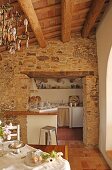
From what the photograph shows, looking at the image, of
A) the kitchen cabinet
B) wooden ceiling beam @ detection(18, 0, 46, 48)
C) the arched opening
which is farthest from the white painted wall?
the kitchen cabinet

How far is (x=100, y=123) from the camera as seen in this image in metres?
5.51

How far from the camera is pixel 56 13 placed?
3.82 meters

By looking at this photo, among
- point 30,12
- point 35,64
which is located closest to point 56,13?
point 30,12

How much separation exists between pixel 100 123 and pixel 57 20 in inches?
109

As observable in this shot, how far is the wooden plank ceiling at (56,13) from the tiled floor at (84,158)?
274 cm

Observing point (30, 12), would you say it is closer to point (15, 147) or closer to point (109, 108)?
point (15, 147)

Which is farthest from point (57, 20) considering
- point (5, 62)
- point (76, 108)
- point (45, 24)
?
point (76, 108)

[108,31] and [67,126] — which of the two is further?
[67,126]

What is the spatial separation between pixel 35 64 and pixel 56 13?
6.55 feet

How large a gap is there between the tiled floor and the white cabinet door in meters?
2.04

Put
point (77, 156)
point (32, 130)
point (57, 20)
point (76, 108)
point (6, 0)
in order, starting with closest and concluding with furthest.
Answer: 1. point (6, 0)
2. point (57, 20)
3. point (77, 156)
4. point (32, 130)
5. point (76, 108)

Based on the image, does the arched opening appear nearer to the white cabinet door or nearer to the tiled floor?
the tiled floor

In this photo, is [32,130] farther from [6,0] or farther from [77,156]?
[6,0]

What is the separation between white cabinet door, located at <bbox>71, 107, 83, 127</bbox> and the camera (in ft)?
26.9
